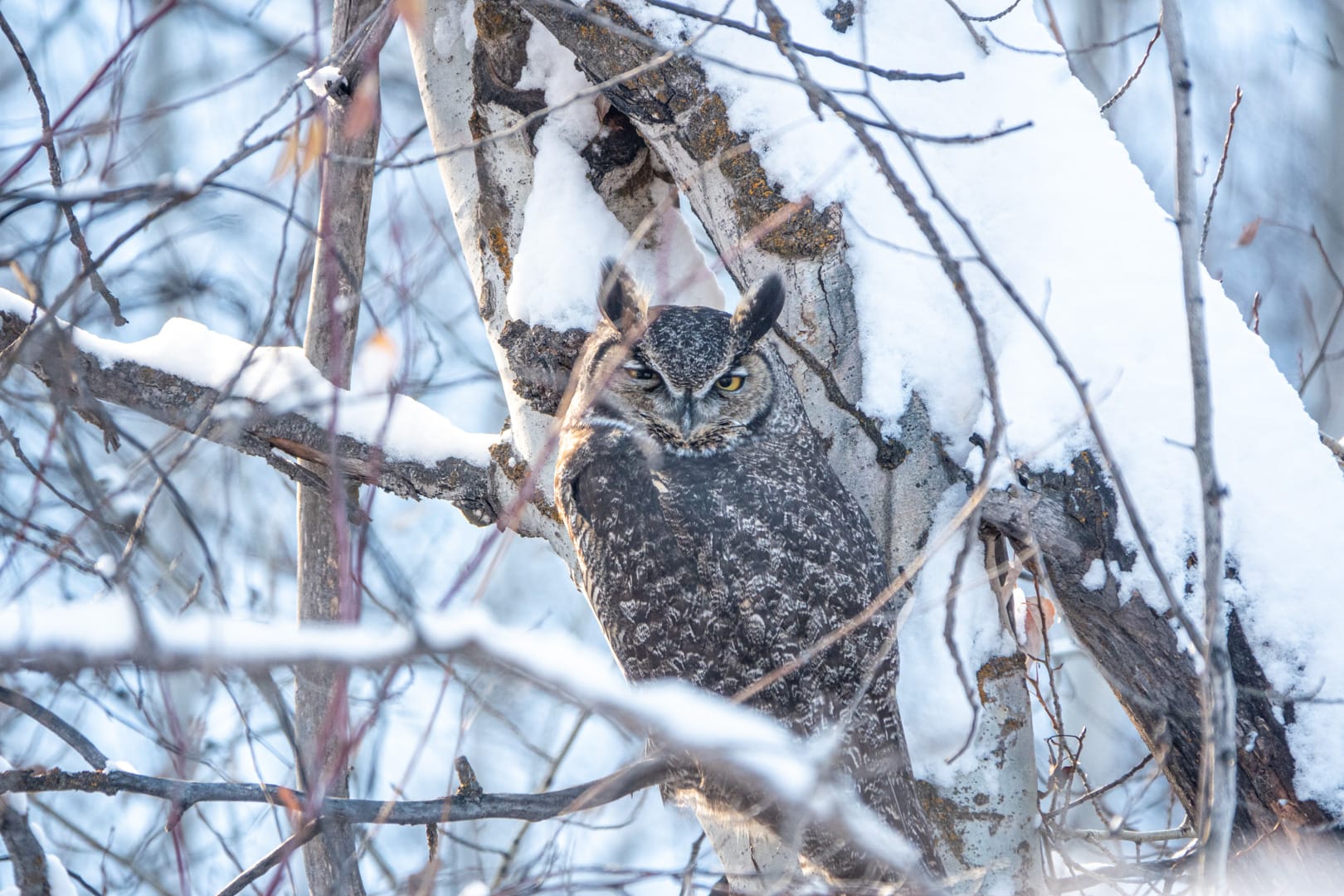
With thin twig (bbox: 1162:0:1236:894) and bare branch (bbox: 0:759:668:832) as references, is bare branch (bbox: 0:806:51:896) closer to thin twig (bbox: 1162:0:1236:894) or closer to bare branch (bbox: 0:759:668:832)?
bare branch (bbox: 0:759:668:832)

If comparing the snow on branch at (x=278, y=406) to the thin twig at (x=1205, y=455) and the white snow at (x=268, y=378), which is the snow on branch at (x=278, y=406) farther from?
the thin twig at (x=1205, y=455)

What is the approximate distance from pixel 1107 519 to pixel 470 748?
257 inches

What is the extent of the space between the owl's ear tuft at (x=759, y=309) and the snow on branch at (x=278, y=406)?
0.78 metres

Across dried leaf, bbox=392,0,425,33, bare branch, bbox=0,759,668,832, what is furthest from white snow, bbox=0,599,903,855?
dried leaf, bbox=392,0,425,33

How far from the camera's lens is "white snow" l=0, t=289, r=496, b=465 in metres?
2.67

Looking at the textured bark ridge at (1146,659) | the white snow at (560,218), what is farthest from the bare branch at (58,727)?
the textured bark ridge at (1146,659)

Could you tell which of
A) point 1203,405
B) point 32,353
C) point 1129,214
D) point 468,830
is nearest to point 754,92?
point 1129,214

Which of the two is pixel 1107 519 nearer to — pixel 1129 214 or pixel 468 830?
pixel 1129 214

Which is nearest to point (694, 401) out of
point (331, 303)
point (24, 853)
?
point (331, 303)

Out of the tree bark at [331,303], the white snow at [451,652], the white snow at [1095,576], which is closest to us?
the white snow at [451,652]

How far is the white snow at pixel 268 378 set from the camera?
2668 mm

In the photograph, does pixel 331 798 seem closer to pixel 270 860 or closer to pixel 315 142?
pixel 270 860

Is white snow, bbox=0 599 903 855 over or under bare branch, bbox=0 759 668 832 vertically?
under

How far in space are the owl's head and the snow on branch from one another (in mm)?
412
